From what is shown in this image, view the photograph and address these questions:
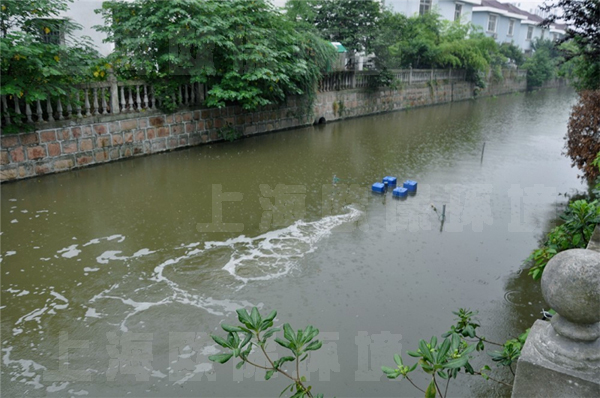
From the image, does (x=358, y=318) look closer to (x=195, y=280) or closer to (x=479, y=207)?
(x=195, y=280)

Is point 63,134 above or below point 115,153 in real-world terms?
above

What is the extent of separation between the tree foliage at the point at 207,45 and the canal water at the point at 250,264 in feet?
5.34

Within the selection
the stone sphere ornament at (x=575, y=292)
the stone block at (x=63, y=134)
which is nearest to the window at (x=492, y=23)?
the stone block at (x=63, y=134)

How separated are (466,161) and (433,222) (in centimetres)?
391

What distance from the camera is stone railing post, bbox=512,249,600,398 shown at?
5.31ft

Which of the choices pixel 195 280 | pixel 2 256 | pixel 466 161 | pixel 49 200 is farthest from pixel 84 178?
pixel 466 161

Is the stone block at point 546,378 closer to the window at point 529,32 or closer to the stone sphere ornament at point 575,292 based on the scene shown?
the stone sphere ornament at point 575,292

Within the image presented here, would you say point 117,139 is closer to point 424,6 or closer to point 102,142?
point 102,142

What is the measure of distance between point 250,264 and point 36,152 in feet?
15.5

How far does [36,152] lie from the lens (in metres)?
7.40

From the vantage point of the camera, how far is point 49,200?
6.51 meters

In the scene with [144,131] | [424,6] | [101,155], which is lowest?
[101,155]

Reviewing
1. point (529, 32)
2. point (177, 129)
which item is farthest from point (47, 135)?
point (529, 32)

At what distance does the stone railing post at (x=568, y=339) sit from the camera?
1.62 meters
